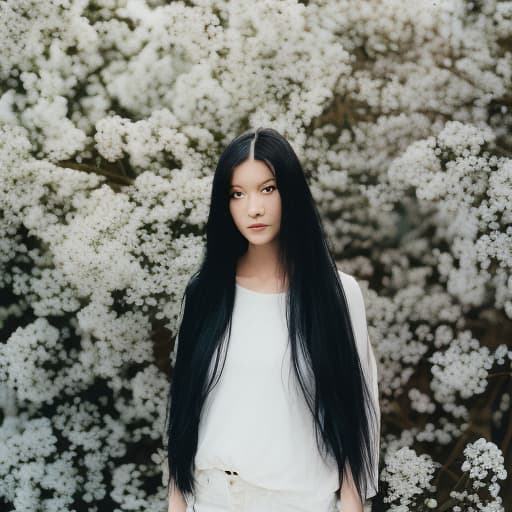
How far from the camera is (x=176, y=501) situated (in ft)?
3.70

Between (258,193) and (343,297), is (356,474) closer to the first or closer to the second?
(343,297)

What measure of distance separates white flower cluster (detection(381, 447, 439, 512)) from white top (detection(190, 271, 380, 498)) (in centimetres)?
61

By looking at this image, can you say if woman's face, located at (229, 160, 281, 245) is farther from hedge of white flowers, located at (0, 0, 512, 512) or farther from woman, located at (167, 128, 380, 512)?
hedge of white flowers, located at (0, 0, 512, 512)

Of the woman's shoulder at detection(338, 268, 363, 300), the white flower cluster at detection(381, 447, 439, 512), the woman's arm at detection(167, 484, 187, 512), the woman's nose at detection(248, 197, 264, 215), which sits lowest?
the white flower cluster at detection(381, 447, 439, 512)

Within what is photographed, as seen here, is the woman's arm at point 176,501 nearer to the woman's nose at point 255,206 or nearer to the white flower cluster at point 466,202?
the woman's nose at point 255,206

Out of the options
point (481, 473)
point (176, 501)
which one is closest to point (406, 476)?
point (481, 473)

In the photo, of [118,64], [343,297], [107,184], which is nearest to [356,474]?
[343,297]

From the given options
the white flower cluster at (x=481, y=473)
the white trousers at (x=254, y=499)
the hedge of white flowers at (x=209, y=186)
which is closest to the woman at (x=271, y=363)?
the white trousers at (x=254, y=499)

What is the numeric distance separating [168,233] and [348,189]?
18.8 inches

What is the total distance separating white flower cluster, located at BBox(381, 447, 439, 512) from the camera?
1.59m

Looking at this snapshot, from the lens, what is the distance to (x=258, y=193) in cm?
98

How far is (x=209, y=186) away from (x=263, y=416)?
0.71m

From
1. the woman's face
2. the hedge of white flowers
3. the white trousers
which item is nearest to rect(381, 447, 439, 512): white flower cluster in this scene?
the hedge of white flowers

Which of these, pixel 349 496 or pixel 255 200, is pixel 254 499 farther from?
pixel 255 200
